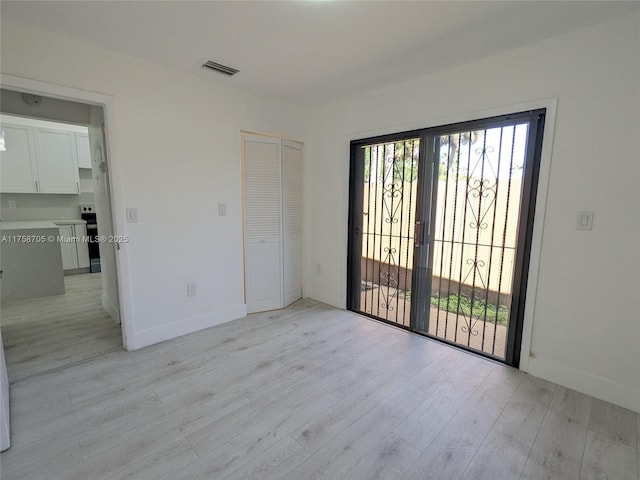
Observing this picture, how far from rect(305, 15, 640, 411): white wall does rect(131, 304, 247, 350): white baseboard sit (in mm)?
2790

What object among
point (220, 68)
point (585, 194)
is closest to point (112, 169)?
point (220, 68)

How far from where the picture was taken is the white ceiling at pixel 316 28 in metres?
1.72

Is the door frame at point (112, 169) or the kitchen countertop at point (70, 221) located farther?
the kitchen countertop at point (70, 221)

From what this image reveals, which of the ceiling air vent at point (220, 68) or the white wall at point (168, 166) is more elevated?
the ceiling air vent at point (220, 68)

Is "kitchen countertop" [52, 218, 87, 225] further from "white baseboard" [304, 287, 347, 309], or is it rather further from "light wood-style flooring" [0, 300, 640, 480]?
"white baseboard" [304, 287, 347, 309]

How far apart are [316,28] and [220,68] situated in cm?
107

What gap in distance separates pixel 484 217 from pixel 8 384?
3885mm

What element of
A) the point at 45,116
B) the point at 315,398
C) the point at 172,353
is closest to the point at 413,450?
the point at 315,398

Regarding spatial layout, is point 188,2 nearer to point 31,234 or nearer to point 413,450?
point 413,450

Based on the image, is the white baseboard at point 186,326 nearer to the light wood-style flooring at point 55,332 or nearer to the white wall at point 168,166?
the white wall at point 168,166

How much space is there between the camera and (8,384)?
209cm

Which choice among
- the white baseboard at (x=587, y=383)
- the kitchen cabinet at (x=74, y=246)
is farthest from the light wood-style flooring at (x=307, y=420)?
the kitchen cabinet at (x=74, y=246)

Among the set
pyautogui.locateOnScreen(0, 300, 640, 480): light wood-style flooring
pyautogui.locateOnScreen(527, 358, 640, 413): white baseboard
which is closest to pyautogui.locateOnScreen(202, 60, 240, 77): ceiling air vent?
pyautogui.locateOnScreen(0, 300, 640, 480): light wood-style flooring

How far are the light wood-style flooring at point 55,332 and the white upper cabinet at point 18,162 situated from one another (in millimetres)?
1983
